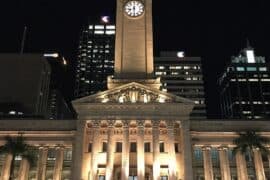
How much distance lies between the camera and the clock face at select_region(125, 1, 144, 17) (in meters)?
92.0

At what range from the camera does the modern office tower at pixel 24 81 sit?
153 meters

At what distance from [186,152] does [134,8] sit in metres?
38.7

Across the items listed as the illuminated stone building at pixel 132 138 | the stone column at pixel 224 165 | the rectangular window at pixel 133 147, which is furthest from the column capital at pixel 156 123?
the stone column at pixel 224 165

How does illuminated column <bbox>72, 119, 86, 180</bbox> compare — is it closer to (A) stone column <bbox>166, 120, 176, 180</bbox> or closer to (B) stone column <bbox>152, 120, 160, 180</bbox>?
(B) stone column <bbox>152, 120, 160, 180</bbox>

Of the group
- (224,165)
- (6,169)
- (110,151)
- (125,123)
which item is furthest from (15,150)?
(224,165)

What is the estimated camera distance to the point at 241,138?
239 ft

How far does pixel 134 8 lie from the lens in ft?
304

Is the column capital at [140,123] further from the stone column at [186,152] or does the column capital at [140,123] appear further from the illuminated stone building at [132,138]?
the stone column at [186,152]

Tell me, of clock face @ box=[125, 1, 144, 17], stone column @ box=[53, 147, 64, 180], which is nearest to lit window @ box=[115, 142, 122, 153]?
stone column @ box=[53, 147, 64, 180]

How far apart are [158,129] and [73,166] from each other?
17870 mm

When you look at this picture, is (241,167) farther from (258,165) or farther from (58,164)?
(58,164)

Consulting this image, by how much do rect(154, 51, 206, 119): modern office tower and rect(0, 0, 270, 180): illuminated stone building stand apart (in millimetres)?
90479

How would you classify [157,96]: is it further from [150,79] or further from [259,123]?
[259,123]

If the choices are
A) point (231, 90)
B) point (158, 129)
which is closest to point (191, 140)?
point (158, 129)
